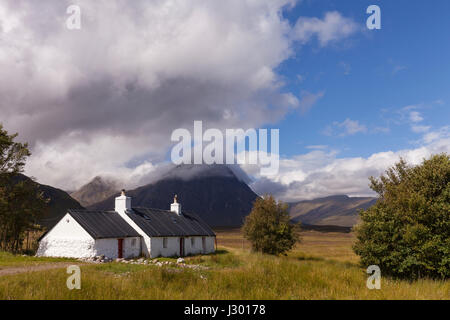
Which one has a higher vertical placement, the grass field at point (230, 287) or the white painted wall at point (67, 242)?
the grass field at point (230, 287)

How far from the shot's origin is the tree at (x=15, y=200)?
121 feet

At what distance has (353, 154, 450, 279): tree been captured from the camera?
1742cm

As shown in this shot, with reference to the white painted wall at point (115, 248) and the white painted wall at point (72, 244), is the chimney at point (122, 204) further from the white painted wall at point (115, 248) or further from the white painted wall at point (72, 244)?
the white painted wall at point (72, 244)

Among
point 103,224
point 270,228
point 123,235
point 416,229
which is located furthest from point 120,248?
point 416,229

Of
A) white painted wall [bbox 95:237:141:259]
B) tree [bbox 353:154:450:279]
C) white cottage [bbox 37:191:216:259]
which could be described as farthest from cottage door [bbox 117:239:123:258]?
tree [bbox 353:154:450:279]

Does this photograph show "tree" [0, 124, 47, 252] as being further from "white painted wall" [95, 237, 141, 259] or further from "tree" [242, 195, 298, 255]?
"tree" [242, 195, 298, 255]

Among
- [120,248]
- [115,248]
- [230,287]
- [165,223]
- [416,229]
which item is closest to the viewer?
[230,287]

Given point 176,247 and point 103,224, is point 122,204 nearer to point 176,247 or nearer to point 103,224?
point 103,224

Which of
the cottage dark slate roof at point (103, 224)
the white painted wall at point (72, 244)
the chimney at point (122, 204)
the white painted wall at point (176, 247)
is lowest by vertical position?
the white painted wall at point (176, 247)

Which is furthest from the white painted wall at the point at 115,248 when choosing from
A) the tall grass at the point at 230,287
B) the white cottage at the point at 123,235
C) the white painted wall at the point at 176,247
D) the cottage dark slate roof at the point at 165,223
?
the tall grass at the point at 230,287

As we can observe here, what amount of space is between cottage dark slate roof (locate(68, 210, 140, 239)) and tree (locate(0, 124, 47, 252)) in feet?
19.9

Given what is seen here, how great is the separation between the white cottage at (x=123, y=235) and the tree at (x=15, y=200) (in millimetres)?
4143

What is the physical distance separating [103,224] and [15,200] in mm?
10326

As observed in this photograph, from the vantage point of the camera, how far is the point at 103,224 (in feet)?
118
